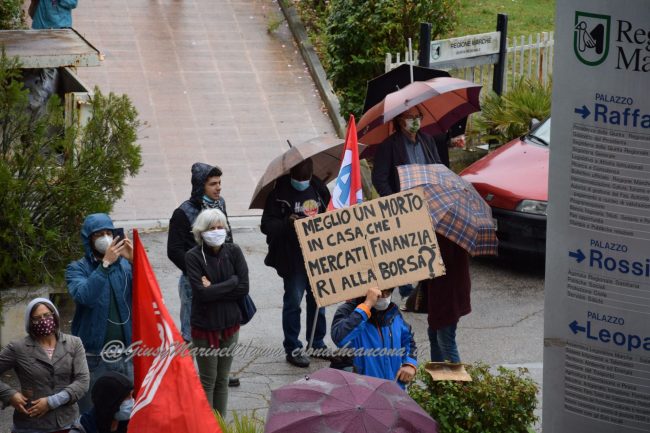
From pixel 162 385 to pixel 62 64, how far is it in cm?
489

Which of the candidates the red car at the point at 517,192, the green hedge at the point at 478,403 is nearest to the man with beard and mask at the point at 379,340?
the green hedge at the point at 478,403

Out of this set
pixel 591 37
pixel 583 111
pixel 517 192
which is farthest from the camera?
pixel 517 192

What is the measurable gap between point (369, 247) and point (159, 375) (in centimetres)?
171

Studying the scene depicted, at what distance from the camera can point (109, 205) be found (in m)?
10.3

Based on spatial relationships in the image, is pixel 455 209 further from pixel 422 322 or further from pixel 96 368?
pixel 96 368

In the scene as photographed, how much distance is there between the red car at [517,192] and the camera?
12.0 meters

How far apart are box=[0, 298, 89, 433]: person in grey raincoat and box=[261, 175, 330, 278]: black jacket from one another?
2.38 m

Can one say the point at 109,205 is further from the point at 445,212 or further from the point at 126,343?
the point at 445,212

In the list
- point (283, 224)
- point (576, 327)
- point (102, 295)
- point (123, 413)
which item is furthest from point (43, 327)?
point (576, 327)

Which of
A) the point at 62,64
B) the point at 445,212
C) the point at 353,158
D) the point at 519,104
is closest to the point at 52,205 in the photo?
the point at 62,64

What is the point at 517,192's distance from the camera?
40.1ft

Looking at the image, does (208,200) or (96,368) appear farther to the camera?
(208,200)

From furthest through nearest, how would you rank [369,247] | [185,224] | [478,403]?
[185,224], [369,247], [478,403]

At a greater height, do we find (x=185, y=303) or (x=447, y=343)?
(x=185, y=303)
